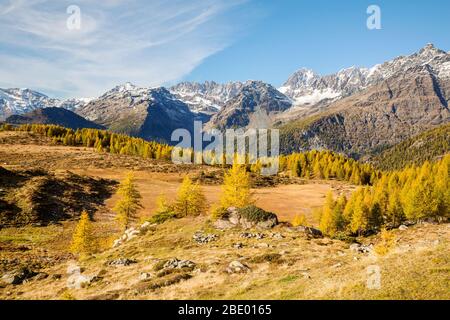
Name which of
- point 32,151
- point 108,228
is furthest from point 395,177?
point 32,151

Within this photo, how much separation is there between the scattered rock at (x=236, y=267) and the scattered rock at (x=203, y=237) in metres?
12.0

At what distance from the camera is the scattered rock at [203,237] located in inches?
1593

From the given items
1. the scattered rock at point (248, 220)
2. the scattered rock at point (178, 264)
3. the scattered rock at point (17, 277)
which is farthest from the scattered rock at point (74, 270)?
the scattered rock at point (248, 220)

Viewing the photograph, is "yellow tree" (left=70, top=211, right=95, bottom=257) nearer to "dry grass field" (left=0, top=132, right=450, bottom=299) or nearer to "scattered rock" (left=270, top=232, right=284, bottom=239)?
"dry grass field" (left=0, top=132, right=450, bottom=299)

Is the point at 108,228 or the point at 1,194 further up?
the point at 1,194

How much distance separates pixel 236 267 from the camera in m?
27.7

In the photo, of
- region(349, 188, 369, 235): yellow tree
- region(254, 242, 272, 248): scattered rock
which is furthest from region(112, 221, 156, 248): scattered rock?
region(349, 188, 369, 235): yellow tree

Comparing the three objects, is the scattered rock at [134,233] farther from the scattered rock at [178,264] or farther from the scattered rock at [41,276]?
the scattered rock at [178,264]

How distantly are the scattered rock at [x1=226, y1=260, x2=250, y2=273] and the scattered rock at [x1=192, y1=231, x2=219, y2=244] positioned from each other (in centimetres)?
1196

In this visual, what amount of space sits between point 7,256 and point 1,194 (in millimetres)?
42822

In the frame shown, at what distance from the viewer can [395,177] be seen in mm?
127188

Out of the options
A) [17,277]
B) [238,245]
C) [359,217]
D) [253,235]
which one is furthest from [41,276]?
[359,217]
